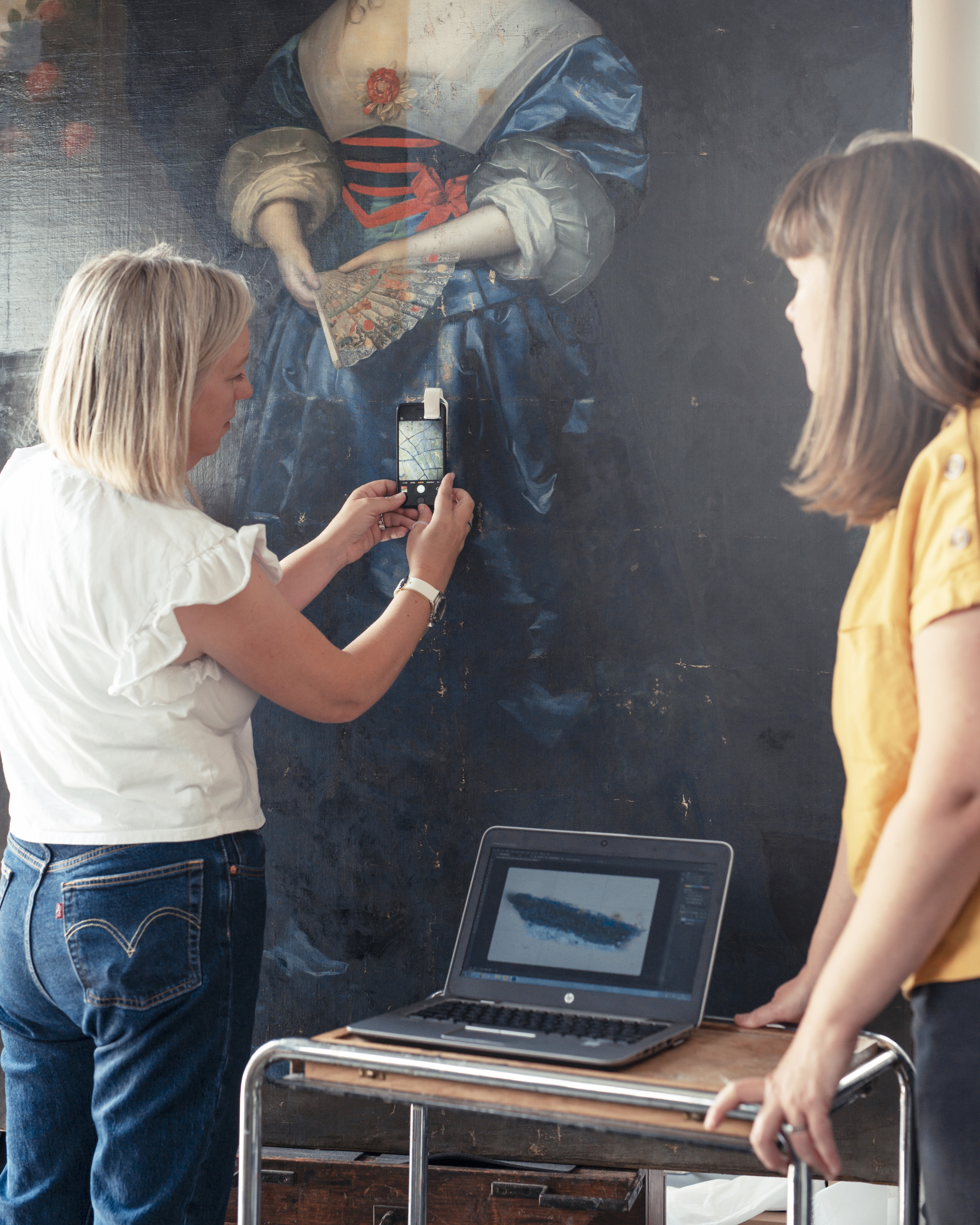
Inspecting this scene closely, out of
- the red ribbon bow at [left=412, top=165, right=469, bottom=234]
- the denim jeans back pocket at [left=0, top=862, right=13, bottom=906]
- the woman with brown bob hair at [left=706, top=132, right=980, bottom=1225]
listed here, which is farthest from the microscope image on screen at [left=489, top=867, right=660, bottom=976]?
the red ribbon bow at [left=412, top=165, right=469, bottom=234]

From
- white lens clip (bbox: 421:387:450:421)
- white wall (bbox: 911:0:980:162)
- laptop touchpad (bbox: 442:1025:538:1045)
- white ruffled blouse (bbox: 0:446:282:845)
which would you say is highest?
white wall (bbox: 911:0:980:162)

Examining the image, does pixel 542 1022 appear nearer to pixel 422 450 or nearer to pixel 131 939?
pixel 131 939

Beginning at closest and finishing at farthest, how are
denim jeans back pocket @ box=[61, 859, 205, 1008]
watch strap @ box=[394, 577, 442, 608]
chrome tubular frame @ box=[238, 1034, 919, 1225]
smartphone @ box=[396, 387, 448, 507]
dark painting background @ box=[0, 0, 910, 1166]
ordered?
chrome tubular frame @ box=[238, 1034, 919, 1225], denim jeans back pocket @ box=[61, 859, 205, 1008], watch strap @ box=[394, 577, 442, 608], dark painting background @ box=[0, 0, 910, 1166], smartphone @ box=[396, 387, 448, 507]

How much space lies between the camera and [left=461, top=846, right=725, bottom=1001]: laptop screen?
4.51ft

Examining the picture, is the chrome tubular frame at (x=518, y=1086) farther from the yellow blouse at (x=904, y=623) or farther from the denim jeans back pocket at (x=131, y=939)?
the yellow blouse at (x=904, y=623)

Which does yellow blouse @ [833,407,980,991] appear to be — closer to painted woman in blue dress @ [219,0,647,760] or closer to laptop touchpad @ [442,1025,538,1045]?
laptop touchpad @ [442,1025,538,1045]

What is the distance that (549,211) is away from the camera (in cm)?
178

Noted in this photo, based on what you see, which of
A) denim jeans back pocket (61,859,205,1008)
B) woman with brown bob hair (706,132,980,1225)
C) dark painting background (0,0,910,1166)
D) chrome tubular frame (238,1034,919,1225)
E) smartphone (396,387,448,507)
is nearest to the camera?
woman with brown bob hair (706,132,980,1225)

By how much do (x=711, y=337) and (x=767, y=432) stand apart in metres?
0.18

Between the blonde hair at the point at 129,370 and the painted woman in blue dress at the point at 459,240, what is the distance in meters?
0.55

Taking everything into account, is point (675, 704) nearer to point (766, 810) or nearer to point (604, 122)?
point (766, 810)

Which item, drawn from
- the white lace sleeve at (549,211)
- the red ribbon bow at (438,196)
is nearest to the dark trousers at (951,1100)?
the white lace sleeve at (549,211)

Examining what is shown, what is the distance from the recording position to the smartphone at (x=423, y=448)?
1.79 m

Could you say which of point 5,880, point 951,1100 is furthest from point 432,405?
point 951,1100
